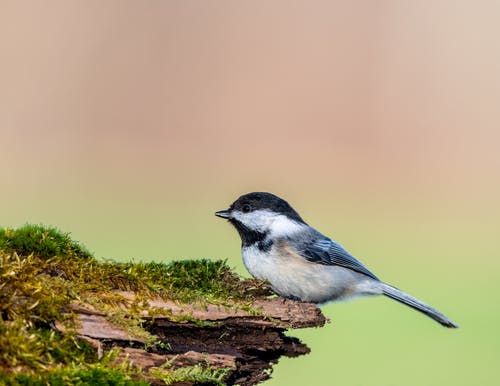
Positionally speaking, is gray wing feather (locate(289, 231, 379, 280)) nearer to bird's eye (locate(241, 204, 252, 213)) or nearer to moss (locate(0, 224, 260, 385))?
bird's eye (locate(241, 204, 252, 213))

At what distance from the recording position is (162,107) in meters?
15.7

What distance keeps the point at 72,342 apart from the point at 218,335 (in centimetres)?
85

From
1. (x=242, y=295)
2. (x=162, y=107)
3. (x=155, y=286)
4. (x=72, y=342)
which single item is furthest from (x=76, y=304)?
(x=162, y=107)

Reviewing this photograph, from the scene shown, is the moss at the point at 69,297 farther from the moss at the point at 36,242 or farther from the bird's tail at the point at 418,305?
the bird's tail at the point at 418,305

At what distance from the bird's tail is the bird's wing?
→ 0.55 feet

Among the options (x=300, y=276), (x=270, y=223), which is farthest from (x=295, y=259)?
(x=270, y=223)

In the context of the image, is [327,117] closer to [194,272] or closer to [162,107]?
[162,107]

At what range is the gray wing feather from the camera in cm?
538

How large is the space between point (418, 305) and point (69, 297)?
3003mm

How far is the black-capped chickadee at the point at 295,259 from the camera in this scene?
5219mm

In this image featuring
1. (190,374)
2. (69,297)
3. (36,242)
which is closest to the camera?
(69,297)

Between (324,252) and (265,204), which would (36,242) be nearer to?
(265,204)

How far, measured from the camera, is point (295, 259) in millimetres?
5297

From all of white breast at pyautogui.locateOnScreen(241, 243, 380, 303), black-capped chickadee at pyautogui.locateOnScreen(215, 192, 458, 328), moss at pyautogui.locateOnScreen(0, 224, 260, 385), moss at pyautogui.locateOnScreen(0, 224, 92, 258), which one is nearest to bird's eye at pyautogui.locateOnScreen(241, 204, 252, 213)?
black-capped chickadee at pyautogui.locateOnScreen(215, 192, 458, 328)
